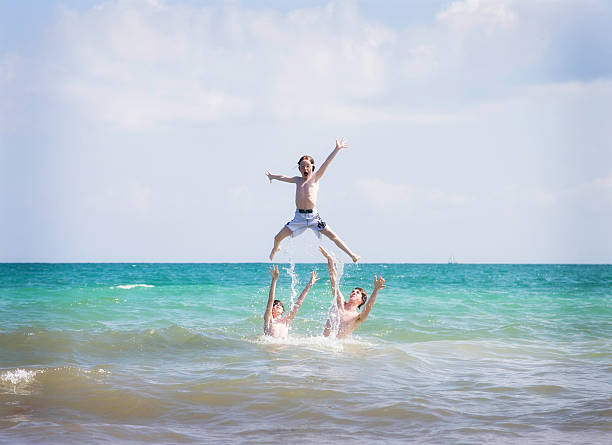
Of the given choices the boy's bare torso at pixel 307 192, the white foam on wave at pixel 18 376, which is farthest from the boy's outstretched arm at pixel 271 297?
the white foam on wave at pixel 18 376

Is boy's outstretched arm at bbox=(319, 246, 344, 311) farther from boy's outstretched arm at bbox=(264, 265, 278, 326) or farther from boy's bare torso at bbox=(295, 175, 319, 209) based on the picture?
boy's bare torso at bbox=(295, 175, 319, 209)

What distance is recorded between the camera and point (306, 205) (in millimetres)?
9234

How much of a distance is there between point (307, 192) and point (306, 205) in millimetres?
195

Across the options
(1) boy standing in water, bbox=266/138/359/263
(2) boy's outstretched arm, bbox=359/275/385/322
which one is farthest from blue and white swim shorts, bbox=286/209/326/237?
(2) boy's outstretched arm, bbox=359/275/385/322

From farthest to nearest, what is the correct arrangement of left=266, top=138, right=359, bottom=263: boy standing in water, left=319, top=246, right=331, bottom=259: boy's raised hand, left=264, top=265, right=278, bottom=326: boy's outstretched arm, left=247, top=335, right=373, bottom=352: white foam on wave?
1. left=247, top=335, right=373, bottom=352: white foam on wave
2. left=264, top=265, right=278, bottom=326: boy's outstretched arm
3. left=319, top=246, right=331, bottom=259: boy's raised hand
4. left=266, top=138, right=359, bottom=263: boy standing in water

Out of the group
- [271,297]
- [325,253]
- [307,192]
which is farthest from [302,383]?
[271,297]

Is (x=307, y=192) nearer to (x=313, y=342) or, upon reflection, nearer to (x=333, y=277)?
(x=333, y=277)

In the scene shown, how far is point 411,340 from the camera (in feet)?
47.1

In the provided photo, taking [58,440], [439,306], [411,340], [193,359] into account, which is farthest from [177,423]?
[439,306]

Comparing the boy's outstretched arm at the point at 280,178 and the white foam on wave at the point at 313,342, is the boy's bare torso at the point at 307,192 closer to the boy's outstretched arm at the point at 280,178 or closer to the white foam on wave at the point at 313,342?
the boy's outstretched arm at the point at 280,178

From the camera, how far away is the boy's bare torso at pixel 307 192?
9156 millimetres

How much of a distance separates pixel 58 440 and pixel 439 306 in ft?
58.5

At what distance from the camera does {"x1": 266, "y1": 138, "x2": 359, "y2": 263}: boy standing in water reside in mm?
9156

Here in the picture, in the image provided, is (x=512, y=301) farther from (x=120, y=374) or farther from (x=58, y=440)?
(x=58, y=440)
